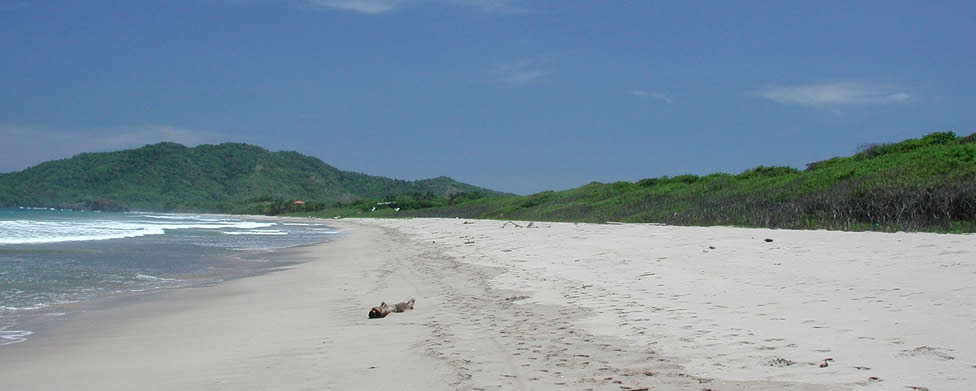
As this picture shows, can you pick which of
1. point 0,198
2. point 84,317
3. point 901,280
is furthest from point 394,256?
point 0,198

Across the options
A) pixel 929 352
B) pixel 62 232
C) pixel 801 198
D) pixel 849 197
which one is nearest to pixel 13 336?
pixel 929 352

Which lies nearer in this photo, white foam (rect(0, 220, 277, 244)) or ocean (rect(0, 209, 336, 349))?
ocean (rect(0, 209, 336, 349))

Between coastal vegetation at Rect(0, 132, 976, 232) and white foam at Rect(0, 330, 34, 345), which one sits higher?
coastal vegetation at Rect(0, 132, 976, 232)

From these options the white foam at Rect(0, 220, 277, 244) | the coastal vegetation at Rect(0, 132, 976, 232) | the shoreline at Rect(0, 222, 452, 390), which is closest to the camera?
the shoreline at Rect(0, 222, 452, 390)

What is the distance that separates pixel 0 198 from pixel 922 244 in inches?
7260

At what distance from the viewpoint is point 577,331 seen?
20.5 feet

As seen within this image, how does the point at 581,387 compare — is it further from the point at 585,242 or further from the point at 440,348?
the point at 585,242

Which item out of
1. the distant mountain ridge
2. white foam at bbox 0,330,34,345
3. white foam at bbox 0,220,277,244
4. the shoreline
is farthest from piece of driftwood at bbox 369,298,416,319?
the distant mountain ridge

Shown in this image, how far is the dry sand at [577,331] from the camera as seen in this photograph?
4.53m

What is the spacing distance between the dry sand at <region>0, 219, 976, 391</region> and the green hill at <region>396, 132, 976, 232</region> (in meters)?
5.73

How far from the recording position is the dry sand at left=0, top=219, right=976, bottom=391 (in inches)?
178

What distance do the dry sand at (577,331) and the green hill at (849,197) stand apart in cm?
573

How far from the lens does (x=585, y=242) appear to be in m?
→ 17.8

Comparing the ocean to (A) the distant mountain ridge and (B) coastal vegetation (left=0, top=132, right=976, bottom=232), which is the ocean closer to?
(B) coastal vegetation (left=0, top=132, right=976, bottom=232)
